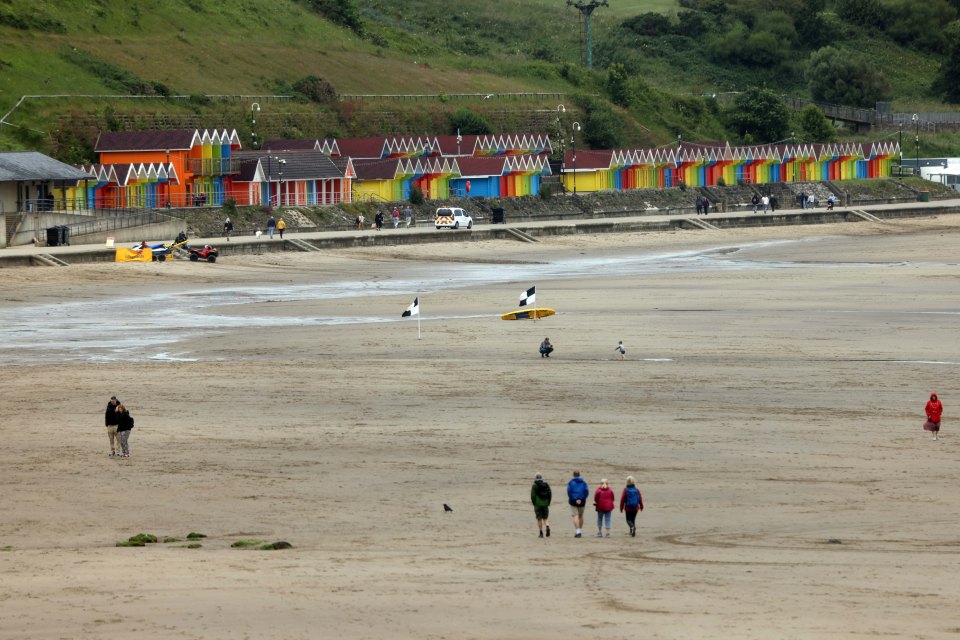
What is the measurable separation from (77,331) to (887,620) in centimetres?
3119

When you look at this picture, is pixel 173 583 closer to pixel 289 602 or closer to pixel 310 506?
pixel 289 602

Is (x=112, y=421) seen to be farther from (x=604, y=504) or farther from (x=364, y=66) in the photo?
(x=364, y=66)

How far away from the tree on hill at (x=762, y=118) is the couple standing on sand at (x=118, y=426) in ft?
355

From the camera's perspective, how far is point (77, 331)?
1718 inches

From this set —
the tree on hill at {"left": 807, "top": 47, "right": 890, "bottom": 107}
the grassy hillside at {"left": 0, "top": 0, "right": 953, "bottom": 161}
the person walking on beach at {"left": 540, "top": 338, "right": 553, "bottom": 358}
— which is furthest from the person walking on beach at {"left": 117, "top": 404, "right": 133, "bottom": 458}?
the tree on hill at {"left": 807, "top": 47, "right": 890, "bottom": 107}

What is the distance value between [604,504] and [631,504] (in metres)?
0.37

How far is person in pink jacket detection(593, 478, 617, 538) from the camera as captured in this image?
21.2 metres

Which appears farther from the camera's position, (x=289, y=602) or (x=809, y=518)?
(x=809, y=518)

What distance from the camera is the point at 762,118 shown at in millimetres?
131125

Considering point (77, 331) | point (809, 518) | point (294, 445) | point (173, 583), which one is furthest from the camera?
point (77, 331)

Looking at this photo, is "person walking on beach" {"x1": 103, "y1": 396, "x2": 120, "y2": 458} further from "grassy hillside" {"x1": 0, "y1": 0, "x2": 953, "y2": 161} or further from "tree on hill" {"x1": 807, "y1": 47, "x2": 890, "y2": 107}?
"tree on hill" {"x1": 807, "y1": 47, "x2": 890, "y2": 107}

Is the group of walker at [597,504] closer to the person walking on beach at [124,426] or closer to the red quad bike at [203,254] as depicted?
the person walking on beach at [124,426]

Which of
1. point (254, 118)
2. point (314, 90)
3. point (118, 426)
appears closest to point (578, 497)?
point (118, 426)

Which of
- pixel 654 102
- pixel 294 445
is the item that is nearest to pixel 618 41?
pixel 654 102
